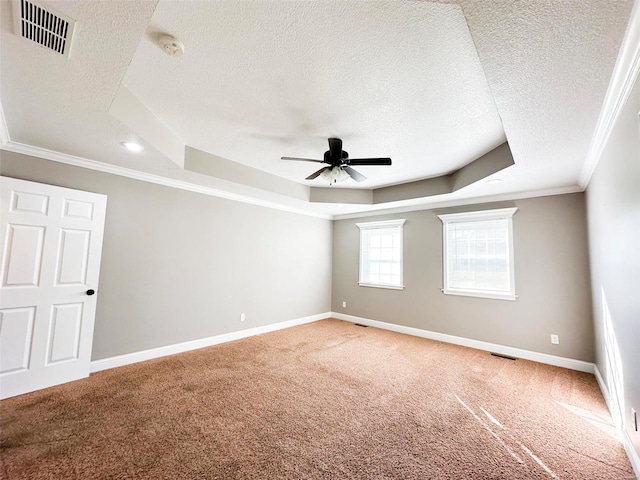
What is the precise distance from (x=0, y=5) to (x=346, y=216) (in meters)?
5.43

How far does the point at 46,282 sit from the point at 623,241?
5154 millimetres

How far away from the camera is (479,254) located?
4328mm

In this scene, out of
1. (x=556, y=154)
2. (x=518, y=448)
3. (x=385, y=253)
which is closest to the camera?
(x=518, y=448)

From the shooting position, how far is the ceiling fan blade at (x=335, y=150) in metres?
2.82

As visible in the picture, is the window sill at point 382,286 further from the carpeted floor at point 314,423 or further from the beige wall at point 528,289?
the carpeted floor at point 314,423

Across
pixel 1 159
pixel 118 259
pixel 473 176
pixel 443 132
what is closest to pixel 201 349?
pixel 118 259

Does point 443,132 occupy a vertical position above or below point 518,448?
above

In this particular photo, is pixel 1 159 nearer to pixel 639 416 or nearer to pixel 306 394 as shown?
pixel 306 394

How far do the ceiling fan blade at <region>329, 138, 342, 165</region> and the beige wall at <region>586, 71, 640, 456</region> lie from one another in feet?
6.89

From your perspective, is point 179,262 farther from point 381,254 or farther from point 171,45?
point 381,254

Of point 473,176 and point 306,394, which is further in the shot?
point 473,176

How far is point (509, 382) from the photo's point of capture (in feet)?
10.0

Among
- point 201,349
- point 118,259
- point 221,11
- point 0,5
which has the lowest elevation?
point 201,349

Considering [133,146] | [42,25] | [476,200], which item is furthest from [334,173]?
[476,200]
